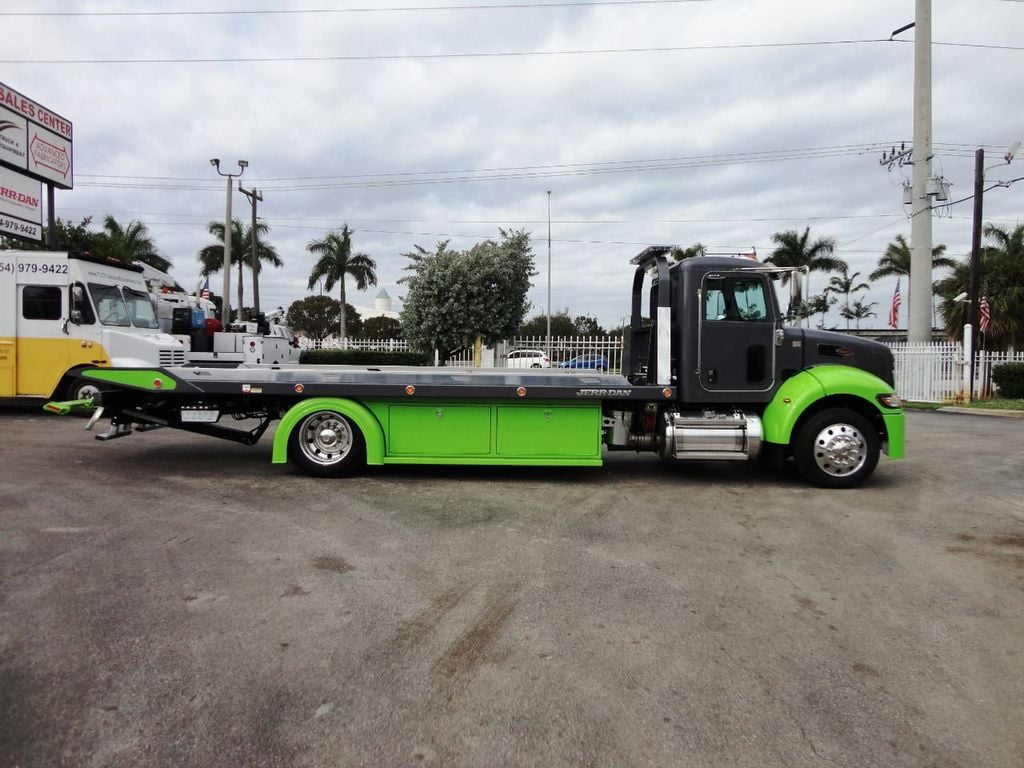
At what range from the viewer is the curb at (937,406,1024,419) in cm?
1703

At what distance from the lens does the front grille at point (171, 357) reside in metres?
13.2

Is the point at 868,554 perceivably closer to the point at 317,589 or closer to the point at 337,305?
the point at 317,589

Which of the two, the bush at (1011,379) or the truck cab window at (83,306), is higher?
the truck cab window at (83,306)

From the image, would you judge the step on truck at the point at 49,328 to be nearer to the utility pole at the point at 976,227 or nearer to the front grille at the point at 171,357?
the front grille at the point at 171,357

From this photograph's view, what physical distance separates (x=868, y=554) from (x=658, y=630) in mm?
2490

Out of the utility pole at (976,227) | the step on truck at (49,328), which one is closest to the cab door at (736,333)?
the step on truck at (49,328)

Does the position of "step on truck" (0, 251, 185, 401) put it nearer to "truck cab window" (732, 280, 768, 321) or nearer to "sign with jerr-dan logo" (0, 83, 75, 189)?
"sign with jerr-dan logo" (0, 83, 75, 189)

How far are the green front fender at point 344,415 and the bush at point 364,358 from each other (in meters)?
19.8

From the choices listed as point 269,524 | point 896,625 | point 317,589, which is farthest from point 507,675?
point 269,524

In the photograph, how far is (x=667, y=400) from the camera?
7.61 metres

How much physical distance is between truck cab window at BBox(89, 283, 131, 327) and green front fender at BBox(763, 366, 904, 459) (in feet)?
40.9

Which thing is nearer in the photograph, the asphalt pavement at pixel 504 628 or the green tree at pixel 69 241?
the asphalt pavement at pixel 504 628

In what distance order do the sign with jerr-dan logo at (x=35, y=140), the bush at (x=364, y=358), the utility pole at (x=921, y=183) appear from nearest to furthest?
1. the sign with jerr-dan logo at (x=35, y=140)
2. the utility pole at (x=921, y=183)
3. the bush at (x=364, y=358)

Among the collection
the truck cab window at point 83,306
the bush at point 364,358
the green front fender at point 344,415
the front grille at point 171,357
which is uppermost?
the truck cab window at point 83,306
